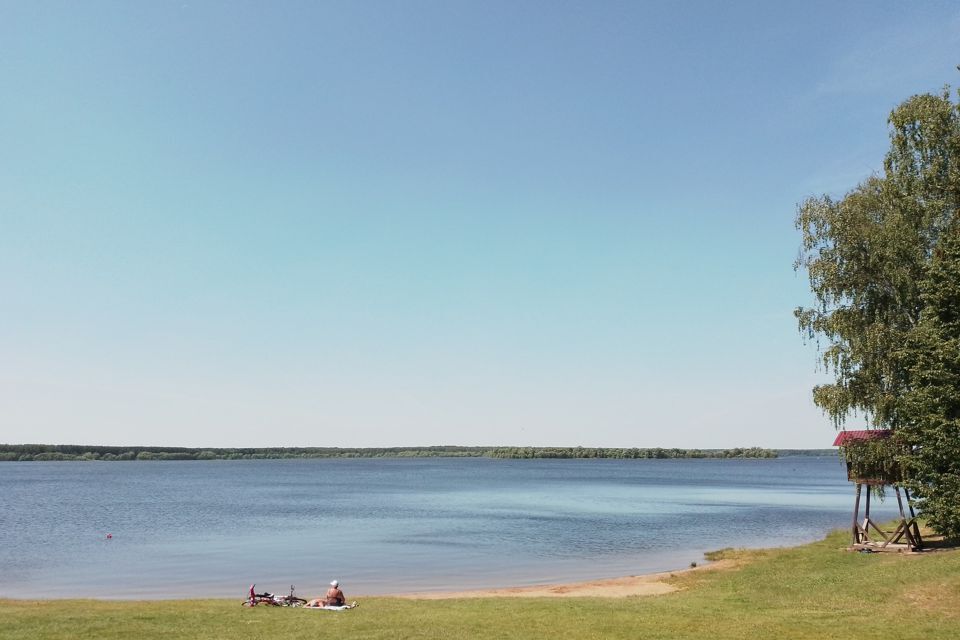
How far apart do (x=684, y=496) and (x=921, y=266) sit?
8699 cm

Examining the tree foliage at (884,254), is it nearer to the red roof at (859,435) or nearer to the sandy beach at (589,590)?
the red roof at (859,435)

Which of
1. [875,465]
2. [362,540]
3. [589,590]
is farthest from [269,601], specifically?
[362,540]

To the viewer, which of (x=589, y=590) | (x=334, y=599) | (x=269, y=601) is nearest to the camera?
(x=334, y=599)

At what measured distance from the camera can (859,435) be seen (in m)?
36.6

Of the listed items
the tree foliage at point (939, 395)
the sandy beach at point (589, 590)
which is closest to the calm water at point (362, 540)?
the sandy beach at point (589, 590)

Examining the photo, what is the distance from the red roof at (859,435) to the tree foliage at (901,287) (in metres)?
0.71

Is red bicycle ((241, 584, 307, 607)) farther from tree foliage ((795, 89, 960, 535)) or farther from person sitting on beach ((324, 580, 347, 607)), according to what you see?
tree foliage ((795, 89, 960, 535))

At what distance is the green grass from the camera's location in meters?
19.1

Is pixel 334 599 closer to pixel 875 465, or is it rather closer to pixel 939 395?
pixel 939 395

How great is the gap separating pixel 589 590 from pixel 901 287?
22.2 meters

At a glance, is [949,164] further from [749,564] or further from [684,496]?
[684,496]

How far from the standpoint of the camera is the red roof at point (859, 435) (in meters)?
36.0

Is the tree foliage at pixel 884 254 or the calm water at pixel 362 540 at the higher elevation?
the tree foliage at pixel 884 254

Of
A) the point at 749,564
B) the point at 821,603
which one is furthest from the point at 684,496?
the point at 821,603
